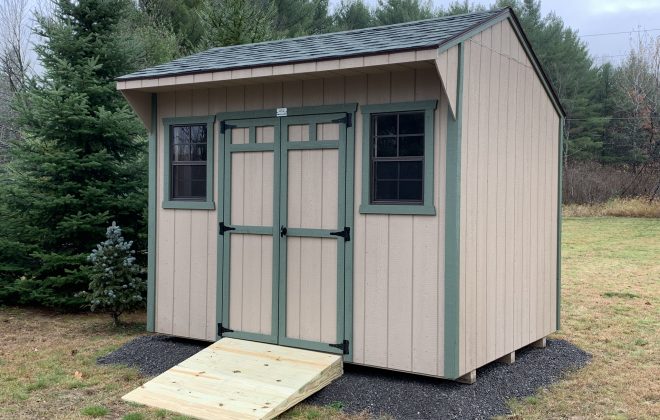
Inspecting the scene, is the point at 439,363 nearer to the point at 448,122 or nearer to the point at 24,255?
the point at 448,122

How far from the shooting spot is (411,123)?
214 inches

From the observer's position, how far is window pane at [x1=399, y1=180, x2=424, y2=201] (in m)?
5.39

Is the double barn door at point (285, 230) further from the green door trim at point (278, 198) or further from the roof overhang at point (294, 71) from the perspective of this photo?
the roof overhang at point (294, 71)

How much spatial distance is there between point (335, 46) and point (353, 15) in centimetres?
2397

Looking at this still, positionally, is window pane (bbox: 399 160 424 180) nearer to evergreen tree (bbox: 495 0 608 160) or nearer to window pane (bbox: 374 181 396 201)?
window pane (bbox: 374 181 396 201)

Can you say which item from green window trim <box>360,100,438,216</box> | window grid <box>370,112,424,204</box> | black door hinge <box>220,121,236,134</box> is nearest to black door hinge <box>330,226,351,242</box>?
green window trim <box>360,100,438,216</box>

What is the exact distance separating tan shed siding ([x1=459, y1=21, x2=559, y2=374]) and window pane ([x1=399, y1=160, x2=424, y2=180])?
1.05 ft

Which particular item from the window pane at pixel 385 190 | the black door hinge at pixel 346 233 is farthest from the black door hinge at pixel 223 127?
the window pane at pixel 385 190

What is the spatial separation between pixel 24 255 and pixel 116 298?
6.97 ft

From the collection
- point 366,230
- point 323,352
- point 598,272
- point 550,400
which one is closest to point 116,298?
point 323,352

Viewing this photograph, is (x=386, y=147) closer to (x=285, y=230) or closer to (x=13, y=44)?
(x=285, y=230)

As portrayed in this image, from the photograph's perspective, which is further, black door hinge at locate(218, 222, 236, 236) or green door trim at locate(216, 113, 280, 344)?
black door hinge at locate(218, 222, 236, 236)

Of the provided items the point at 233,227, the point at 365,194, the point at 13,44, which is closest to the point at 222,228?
the point at 233,227

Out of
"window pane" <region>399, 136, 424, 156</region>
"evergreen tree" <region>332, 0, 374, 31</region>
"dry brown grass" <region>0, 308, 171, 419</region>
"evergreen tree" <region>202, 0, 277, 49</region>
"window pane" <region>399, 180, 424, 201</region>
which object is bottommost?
"dry brown grass" <region>0, 308, 171, 419</region>
